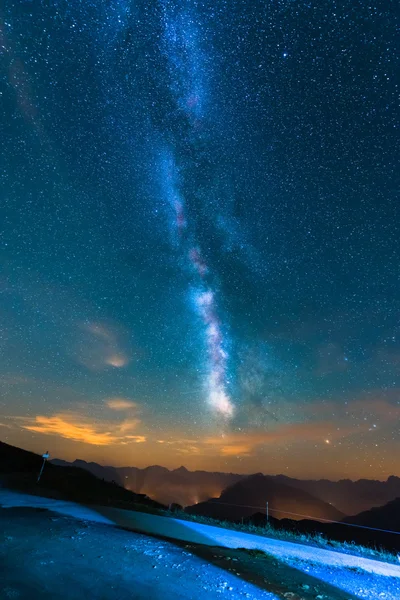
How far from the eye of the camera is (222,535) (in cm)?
816

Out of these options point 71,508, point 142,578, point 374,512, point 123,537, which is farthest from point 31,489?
point 374,512

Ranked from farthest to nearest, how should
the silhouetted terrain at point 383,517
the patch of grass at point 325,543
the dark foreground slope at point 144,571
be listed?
1. the silhouetted terrain at point 383,517
2. the patch of grass at point 325,543
3. the dark foreground slope at point 144,571

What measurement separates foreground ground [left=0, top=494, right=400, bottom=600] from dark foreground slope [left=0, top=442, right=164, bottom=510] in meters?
5.94

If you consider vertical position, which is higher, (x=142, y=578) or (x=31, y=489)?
(x=31, y=489)

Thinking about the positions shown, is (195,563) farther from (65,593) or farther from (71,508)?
(71,508)

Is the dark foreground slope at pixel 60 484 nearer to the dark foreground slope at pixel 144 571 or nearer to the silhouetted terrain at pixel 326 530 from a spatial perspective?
the dark foreground slope at pixel 144 571

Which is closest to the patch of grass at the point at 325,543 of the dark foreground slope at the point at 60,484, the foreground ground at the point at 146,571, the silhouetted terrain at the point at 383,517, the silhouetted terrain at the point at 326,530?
the foreground ground at the point at 146,571

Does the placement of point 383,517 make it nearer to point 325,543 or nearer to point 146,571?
point 325,543

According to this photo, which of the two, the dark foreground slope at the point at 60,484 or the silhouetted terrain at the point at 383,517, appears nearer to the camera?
the dark foreground slope at the point at 60,484

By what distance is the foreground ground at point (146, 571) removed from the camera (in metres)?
4.11

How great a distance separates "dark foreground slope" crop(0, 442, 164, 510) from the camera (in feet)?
41.8

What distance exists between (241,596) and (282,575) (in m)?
1.51

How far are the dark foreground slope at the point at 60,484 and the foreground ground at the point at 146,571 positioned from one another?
5.94 meters

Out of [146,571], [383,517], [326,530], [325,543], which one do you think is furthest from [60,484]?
[383,517]
